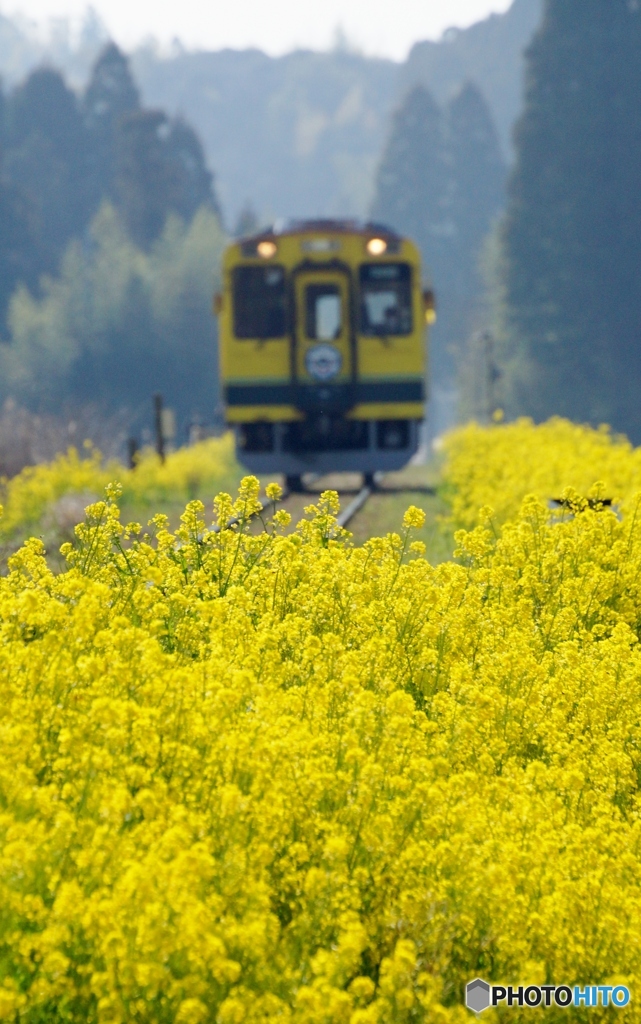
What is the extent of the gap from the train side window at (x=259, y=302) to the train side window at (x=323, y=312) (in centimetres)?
30

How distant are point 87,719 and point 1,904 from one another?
0.75 metres

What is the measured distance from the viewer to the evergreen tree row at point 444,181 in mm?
84500

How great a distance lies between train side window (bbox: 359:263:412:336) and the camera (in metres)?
18.5

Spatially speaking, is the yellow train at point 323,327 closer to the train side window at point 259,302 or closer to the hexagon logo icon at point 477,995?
the train side window at point 259,302

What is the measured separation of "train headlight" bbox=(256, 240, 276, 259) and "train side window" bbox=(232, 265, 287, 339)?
0.16 meters

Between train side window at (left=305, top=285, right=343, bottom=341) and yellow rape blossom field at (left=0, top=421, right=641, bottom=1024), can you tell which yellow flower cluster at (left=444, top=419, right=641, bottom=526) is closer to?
train side window at (left=305, top=285, right=343, bottom=341)

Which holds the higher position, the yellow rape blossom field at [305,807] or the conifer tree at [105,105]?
the conifer tree at [105,105]

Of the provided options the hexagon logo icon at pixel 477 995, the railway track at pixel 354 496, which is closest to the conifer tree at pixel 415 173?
the railway track at pixel 354 496

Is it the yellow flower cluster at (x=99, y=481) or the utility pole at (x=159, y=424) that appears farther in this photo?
the utility pole at (x=159, y=424)

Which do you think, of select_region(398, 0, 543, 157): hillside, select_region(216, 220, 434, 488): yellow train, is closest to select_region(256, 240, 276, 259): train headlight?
select_region(216, 220, 434, 488): yellow train

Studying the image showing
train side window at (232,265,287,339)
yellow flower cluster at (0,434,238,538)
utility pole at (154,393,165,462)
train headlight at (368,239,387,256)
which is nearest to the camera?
yellow flower cluster at (0,434,238,538)

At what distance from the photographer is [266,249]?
18.5m

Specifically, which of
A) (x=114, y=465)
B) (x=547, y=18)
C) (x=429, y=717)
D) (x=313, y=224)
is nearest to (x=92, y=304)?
(x=547, y=18)

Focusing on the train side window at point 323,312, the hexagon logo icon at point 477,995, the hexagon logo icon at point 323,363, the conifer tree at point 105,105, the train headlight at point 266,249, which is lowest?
the hexagon logo icon at point 323,363
